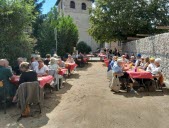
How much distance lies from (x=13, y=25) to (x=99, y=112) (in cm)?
691

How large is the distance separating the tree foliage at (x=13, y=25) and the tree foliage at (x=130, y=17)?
1652 cm

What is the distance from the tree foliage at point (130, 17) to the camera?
28.1m

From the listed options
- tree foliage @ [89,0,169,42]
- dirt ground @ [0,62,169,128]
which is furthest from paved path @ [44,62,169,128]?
tree foliage @ [89,0,169,42]

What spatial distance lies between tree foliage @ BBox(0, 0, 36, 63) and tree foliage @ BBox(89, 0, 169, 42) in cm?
1652

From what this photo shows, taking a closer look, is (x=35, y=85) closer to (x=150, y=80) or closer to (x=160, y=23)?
(x=150, y=80)

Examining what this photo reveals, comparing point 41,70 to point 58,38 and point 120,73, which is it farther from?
point 58,38

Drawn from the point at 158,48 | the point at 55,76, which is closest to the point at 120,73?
the point at 55,76

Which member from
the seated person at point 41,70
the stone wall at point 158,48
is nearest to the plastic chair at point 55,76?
the seated person at point 41,70

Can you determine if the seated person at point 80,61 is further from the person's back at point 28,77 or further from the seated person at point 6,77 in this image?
the person's back at point 28,77

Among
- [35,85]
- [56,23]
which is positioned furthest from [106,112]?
[56,23]

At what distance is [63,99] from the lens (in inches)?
370

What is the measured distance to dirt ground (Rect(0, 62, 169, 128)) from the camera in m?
6.50

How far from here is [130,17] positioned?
91.8ft

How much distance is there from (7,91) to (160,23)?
2391 centimetres
